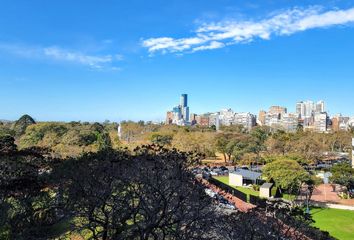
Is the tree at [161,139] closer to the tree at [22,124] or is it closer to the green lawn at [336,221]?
the tree at [22,124]

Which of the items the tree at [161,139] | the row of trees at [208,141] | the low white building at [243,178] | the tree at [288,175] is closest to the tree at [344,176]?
the tree at [288,175]

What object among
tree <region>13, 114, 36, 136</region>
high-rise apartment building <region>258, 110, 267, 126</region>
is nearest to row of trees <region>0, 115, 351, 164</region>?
tree <region>13, 114, 36, 136</region>

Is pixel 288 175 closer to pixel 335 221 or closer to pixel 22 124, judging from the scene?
pixel 335 221

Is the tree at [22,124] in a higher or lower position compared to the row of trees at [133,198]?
higher

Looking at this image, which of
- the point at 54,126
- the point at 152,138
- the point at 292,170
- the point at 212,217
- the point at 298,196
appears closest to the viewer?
the point at 212,217

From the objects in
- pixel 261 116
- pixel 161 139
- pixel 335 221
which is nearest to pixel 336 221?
pixel 335 221

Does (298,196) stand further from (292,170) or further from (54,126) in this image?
(54,126)

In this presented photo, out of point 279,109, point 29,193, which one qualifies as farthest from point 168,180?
point 279,109
